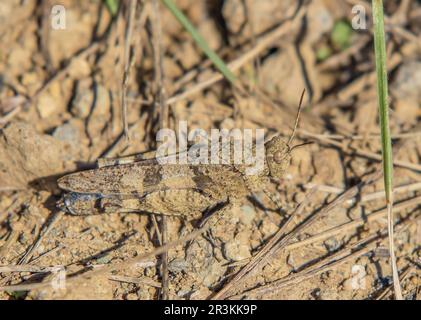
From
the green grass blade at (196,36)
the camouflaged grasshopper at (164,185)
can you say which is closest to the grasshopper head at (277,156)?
the camouflaged grasshopper at (164,185)

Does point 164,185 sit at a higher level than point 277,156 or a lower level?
lower

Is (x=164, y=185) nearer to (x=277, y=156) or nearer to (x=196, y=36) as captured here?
(x=277, y=156)

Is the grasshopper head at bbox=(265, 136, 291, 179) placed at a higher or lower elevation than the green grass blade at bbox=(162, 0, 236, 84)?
lower

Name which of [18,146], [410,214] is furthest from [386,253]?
[18,146]

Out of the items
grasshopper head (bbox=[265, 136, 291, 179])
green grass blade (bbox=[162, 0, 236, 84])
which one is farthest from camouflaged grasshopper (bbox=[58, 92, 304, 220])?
green grass blade (bbox=[162, 0, 236, 84])

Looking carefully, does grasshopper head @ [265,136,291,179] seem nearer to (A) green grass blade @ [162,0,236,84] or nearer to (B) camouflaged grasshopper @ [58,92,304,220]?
(B) camouflaged grasshopper @ [58,92,304,220]

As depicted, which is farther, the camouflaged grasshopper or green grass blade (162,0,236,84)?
green grass blade (162,0,236,84)

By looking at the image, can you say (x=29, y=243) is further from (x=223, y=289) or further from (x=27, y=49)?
(x=27, y=49)

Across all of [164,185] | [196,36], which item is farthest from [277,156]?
[196,36]
